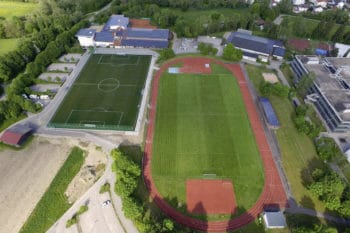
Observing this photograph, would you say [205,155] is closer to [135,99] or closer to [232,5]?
Result: [135,99]

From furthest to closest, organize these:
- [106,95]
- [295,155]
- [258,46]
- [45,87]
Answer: [258,46], [45,87], [106,95], [295,155]

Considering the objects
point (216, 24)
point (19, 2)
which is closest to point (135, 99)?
point (216, 24)

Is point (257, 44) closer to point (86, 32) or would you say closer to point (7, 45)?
point (86, 32)

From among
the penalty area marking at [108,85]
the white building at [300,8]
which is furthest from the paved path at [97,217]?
the white building at [300,8]

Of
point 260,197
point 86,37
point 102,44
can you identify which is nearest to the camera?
point 260,197

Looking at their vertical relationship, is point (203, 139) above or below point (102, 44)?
below

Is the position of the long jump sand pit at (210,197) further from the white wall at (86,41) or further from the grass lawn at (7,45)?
the grass lawn at (7,45)

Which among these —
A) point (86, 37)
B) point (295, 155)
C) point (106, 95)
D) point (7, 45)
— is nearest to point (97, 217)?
point (106, 95)
